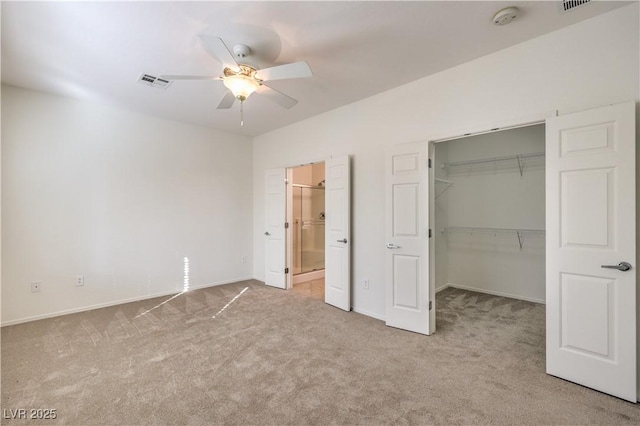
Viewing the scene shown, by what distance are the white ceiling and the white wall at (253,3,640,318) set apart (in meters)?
0.14

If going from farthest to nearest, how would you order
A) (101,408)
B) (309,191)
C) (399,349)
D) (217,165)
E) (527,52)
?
(309,191) < (217,165) < (399,349) < (527,52) < (101,408)

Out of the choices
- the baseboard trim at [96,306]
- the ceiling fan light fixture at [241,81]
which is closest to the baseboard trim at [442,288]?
the baseboard trim at [96,306]

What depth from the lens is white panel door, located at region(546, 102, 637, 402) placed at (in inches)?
75.7

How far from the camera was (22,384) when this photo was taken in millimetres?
2111

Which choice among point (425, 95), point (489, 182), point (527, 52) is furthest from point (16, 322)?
point (489, 182)

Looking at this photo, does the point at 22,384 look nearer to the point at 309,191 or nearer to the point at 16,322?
the point at 16,322

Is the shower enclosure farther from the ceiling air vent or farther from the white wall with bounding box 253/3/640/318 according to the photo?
the ceiling air vent

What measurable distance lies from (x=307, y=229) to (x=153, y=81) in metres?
3.63

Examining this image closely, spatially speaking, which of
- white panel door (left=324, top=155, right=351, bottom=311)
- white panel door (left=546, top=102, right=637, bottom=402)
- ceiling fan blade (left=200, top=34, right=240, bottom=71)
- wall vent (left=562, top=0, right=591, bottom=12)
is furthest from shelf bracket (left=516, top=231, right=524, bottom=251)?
ceiling fan blade (left=200, top=34, right=240, bottom=71)

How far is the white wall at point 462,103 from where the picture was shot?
6.79 ft

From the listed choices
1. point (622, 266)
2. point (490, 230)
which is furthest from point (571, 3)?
point (490, 230)

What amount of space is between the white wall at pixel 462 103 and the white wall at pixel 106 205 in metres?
1.58

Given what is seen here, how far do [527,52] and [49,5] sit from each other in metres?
3.76

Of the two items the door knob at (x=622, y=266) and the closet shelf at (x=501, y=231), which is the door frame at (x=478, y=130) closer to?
the door knob at (x=622, y=266)
